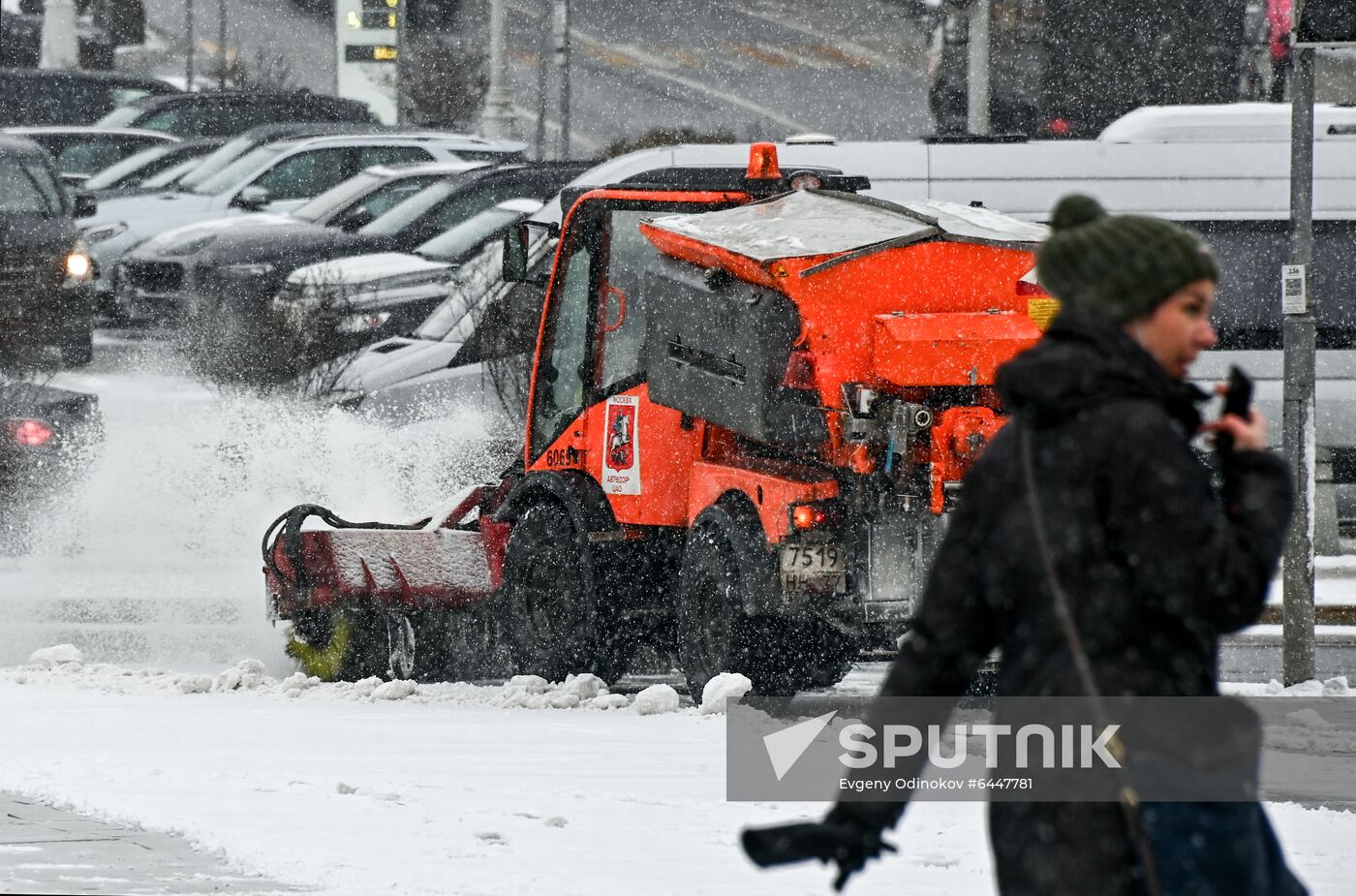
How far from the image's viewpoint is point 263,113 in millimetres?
34469

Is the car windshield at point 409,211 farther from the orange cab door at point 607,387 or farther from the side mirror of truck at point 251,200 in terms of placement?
the orange cab door at point 607,387

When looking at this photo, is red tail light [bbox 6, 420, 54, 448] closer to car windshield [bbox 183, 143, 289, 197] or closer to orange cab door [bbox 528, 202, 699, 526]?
orange cab door [bbox 528, 202, 699, 526]

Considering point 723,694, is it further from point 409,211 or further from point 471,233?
point 409,211

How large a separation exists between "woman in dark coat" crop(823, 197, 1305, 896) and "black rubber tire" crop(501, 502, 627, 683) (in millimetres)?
7552

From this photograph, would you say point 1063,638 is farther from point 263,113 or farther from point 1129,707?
point 263,113

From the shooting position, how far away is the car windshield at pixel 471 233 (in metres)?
19.2

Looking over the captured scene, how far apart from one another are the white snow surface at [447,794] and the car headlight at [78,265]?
8.92m

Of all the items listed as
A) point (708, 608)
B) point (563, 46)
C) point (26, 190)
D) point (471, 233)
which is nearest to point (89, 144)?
point (563, 46)

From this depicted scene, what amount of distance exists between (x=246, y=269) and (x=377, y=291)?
2.06 metres

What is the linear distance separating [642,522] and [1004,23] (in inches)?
887

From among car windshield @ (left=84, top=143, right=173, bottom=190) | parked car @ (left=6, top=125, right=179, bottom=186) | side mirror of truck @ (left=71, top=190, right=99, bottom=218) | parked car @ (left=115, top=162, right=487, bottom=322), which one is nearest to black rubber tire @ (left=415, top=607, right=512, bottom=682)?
parked car @ (left=115, top=162, right=487, bottom=322)

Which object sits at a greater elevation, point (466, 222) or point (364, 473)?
point (466, 222)

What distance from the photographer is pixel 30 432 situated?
15.9 metres

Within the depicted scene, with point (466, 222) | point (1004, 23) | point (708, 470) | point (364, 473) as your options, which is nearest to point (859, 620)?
point (708, 470)
